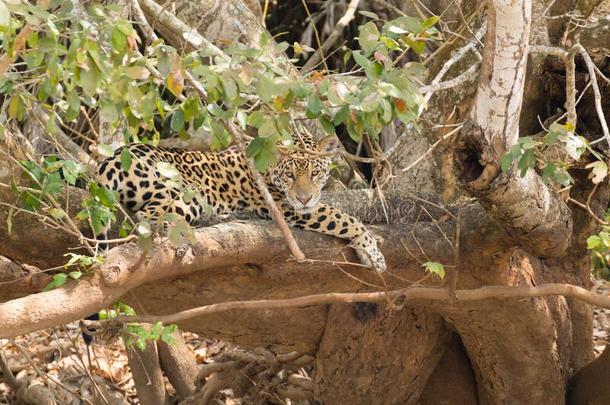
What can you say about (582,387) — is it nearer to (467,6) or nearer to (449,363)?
(449,363)

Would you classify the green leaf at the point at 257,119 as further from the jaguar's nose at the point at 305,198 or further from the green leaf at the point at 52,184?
the jaguar's nose at the point at 305,198

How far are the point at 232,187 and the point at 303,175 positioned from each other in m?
0.52

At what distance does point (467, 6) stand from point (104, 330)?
3.50 m

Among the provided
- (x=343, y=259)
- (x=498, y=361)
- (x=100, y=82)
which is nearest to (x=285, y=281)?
(x=343, y=259)

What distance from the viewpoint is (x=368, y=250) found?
6.05 meters

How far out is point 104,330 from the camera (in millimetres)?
5238

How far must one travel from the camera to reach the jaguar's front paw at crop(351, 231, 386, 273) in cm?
600

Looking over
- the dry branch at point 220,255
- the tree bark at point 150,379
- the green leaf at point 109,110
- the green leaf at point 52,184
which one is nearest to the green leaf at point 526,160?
the dry branch at point 220,255

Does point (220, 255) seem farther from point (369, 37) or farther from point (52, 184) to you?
point (369, 37)

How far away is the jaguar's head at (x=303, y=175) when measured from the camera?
6.36 metres

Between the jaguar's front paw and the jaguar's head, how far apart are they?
44 centimetres

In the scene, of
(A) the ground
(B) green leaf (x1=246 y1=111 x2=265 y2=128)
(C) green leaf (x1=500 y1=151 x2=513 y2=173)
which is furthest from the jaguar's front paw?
(A) the ground

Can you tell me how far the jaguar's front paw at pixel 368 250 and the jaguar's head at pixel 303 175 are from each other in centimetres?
44

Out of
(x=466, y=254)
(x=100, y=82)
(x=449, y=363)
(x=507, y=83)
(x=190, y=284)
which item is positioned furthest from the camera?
(x=449, y=363)
